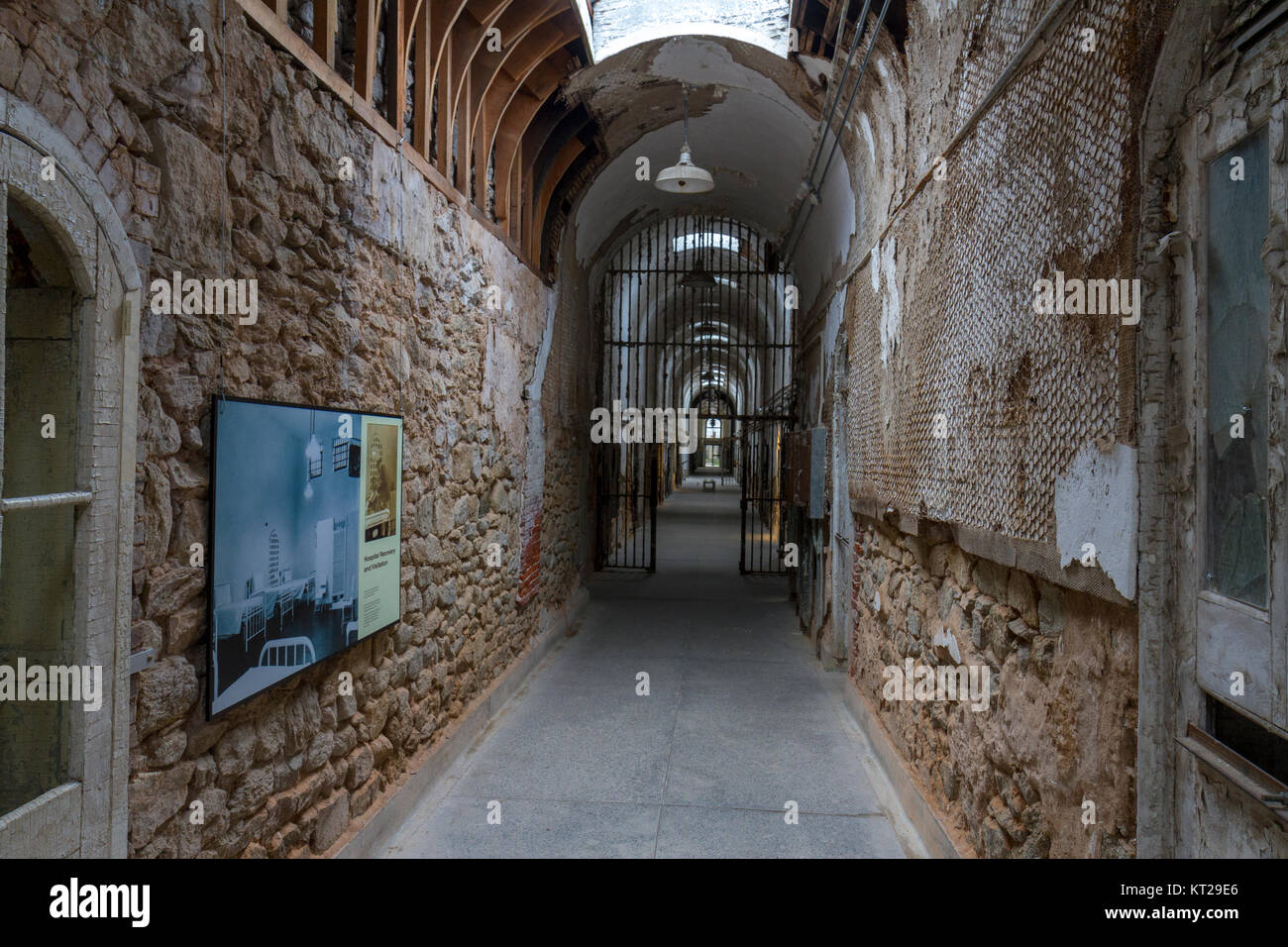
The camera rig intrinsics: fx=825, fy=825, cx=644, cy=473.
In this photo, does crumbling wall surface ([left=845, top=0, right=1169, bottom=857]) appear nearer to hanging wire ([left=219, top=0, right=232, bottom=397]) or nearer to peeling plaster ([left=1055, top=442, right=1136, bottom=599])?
peeling plaster ([left=1055, top=442, right=1136, bottom=599])

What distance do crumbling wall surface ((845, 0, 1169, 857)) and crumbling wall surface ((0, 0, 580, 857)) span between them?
258 cm

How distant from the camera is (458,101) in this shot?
203 inches

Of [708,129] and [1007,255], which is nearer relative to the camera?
[1007,255]

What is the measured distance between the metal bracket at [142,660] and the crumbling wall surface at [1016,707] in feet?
→ 8.56

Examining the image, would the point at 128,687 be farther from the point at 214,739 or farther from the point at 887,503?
the point at 887,503

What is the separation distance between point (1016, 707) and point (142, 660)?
2802 millimetres

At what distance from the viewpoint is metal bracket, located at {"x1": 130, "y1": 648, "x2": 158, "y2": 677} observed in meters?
2.22

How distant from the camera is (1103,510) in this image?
2.18m

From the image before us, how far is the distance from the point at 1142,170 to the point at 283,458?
2781 mm

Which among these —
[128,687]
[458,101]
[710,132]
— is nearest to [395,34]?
[458,101]

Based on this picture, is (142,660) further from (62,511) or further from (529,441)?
(529,441)

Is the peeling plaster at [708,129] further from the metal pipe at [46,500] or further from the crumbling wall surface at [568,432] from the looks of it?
the metal pipe at [46,500]

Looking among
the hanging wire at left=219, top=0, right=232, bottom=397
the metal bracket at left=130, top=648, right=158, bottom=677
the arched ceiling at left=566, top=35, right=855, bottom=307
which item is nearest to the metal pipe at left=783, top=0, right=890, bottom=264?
the arched ceiling at left=566, top=35, right=855, bottom=307

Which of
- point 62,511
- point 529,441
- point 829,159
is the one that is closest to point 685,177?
point 829,159
